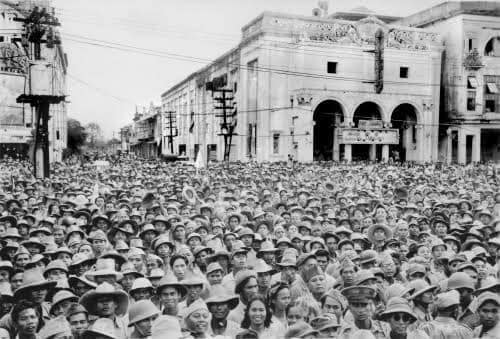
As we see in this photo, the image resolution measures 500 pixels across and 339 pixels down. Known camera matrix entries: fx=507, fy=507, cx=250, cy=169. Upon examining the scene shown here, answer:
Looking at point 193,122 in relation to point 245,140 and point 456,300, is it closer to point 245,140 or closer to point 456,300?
point 245,140

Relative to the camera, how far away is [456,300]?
5.99 metres

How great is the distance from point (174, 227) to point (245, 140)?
3320cm

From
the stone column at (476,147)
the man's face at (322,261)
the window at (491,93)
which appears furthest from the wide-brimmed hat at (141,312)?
the window at (491,93)

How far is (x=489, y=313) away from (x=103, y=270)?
4914mm

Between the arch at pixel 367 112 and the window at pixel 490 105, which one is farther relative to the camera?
the window at pixel 490 105

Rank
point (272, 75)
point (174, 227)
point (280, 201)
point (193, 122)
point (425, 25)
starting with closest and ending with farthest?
point (174, 227) → point (280, 201) → point (272, 75) → point (425, 25) → point (193, 122)

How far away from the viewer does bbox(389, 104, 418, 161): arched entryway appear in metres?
41.6

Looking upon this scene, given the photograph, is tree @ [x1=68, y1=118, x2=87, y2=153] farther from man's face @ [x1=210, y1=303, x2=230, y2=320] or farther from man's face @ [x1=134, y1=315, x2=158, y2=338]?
man's face @ [x1=134, y1=315, x2=158, y2=338]

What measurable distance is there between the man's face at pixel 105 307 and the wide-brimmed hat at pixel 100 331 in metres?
0.57

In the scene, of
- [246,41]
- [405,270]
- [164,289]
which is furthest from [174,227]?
[246,41]

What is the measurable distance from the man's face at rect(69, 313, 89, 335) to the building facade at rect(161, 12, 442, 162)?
32507mm

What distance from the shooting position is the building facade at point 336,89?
3756 cm

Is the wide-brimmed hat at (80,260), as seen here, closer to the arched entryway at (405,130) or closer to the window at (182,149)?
the arched entryway at (405,130)

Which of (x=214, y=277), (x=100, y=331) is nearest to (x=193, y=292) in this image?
(x=214, y=277)
